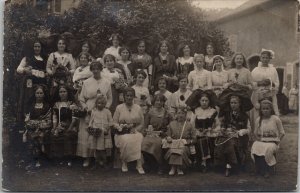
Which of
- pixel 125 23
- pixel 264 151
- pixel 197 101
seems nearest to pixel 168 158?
pixel 197 101

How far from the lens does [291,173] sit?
514 centimetres

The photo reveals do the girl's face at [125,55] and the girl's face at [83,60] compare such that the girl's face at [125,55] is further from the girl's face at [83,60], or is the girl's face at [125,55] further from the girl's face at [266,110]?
the girl's face at [266,110]

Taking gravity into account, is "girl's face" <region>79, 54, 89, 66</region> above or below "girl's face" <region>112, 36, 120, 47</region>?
below

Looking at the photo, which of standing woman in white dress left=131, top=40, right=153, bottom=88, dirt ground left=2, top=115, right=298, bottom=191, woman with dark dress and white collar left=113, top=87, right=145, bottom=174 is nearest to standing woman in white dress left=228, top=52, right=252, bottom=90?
dirt ground left=2, top=115, right=298, bottom=191

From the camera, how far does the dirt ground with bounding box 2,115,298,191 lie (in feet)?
16.4

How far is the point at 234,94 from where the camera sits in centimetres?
510

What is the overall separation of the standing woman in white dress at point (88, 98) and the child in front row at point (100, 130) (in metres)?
0.04

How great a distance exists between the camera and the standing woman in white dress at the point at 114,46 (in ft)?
16.6

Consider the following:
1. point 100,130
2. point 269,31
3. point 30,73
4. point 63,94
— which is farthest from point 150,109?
point 269,31

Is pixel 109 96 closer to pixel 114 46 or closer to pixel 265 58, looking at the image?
pixel 114 46

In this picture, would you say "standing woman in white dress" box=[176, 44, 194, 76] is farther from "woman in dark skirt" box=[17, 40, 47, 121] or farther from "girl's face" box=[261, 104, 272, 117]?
"woman in dark skirt" box=[17, 40, 47, 121]

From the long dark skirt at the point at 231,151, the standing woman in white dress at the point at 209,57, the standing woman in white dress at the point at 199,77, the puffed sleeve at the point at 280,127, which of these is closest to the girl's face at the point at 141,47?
the standing woman in white dress at the point at 199,77

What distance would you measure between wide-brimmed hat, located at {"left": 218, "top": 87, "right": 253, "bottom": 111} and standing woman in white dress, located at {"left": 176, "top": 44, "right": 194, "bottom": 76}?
0.40 metres

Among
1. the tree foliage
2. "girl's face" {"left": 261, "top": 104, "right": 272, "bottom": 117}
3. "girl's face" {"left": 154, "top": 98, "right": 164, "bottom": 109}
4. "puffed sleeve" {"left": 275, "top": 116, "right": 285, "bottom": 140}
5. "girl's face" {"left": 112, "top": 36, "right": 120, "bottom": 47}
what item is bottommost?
"puffed sleeve" {"left": 275, "top": 116, "right": 285, "bottom": 140}
